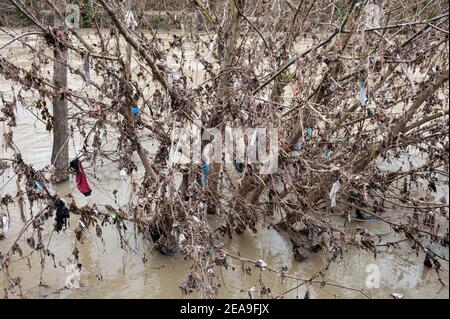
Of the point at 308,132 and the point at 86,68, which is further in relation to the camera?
the point at 308,132

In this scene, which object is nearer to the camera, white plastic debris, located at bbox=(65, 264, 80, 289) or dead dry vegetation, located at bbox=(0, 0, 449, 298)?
dead dry vegetation, located at bbox=(0, 0, 449, 298)

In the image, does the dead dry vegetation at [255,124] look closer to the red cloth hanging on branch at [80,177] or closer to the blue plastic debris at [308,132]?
the blue plastic debris at [308,132]

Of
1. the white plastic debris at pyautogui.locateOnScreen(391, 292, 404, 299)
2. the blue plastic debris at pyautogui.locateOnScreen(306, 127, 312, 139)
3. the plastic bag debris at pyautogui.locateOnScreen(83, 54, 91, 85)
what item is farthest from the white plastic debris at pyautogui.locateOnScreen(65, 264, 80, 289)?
the white plastic debris at pyautogui.locateOnScreen(391, 292, 404, 299)

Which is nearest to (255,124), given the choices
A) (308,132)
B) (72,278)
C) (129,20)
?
(308,132)

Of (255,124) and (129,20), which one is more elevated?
(129,20)

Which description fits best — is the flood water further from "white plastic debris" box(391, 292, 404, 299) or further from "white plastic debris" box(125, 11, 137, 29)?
"white plastic debris" box(125, 11, 137, 29)

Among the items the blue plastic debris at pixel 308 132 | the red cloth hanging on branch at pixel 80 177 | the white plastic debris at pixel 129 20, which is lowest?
the red cloth hanging on branch at pixel 80 177

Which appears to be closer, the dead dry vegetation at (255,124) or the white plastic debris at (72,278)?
the dead dry vegetation at (255,124)

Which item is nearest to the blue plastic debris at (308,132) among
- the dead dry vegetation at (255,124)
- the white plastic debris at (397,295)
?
the dead dry vegetation at (255,124)

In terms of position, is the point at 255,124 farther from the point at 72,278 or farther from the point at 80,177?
the point at 72,278

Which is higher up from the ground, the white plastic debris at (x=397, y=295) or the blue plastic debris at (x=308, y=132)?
the blue plastic debris at (x=308, y=132)

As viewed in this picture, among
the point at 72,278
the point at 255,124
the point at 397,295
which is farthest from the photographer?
the point at 72,278

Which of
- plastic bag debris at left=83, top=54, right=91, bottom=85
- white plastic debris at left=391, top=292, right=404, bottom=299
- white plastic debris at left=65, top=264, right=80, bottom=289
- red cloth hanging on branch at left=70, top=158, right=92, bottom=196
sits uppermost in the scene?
plastic bag debris at left=83, top=54, right=91, bottom=85

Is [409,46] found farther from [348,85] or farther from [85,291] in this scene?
[85,291]
